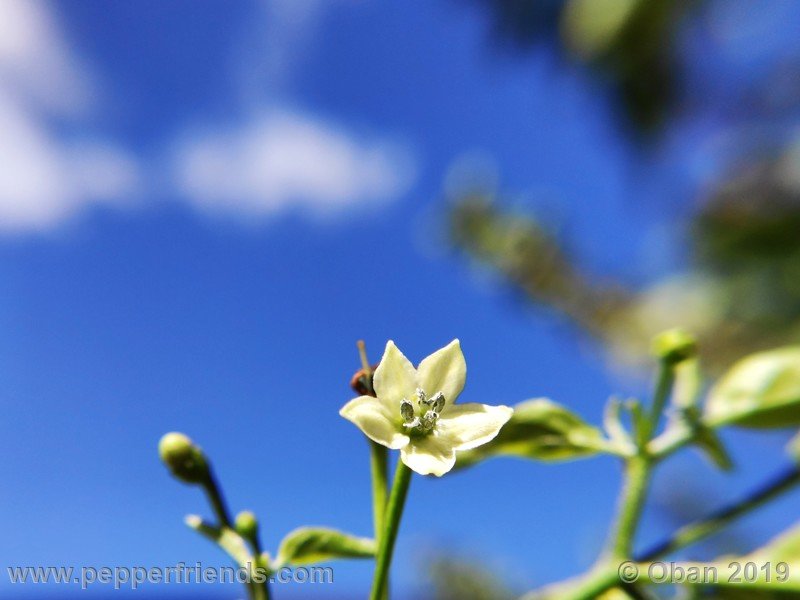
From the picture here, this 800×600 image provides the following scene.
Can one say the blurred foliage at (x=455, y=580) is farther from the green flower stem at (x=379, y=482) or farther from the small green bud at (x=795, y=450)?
the green flower stem at (x=379, y=482)

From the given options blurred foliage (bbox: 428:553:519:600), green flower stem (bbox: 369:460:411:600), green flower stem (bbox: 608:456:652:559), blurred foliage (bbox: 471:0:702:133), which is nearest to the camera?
green flower stem (bbox: 369:460:411:600)

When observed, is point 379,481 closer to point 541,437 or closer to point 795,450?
point 541,437

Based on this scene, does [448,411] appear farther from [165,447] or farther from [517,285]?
[517,285]

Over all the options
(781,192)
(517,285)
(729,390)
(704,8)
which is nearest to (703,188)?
(781,192)

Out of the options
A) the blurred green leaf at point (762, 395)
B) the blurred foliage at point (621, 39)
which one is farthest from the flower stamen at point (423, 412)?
the blurred foliage at point (621, 39)

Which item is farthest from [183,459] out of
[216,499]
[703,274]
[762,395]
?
[703,274]

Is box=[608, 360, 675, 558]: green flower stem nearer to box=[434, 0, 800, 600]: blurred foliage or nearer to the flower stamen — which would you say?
the flower stamen

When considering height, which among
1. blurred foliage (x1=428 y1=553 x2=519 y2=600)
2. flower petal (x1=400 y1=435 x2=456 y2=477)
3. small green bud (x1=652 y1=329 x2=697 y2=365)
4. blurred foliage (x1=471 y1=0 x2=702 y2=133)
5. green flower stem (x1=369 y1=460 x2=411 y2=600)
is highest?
blurred foliage (x1=471 y1=0 x2=702 y2=133)

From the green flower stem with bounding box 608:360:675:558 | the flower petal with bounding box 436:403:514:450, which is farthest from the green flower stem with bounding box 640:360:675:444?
the flower petal with bounding box 436:403:514:450
